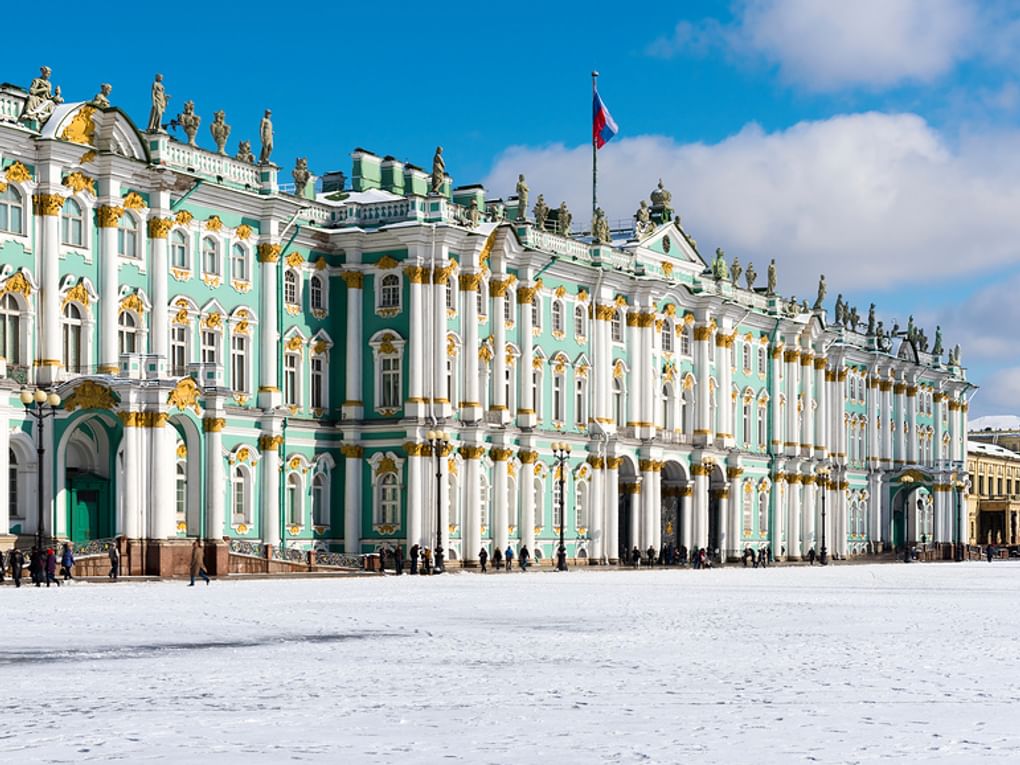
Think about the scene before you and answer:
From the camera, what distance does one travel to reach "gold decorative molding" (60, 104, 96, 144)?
5662cm

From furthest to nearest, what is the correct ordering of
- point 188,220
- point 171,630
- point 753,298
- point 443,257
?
1. point 753,298
2. point 443,257
3. point 188,220
4. point 171,630

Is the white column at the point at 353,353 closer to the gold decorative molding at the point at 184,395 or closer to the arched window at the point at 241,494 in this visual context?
the arched window at the point at 241,494

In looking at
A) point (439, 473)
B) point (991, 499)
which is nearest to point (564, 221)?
point (439, 473)

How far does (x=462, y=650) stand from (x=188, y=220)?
40.7 meters

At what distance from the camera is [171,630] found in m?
27.8

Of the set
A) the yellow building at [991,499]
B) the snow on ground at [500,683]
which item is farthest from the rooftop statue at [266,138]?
the yellow building at [991,499]

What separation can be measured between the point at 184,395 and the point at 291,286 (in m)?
12.8

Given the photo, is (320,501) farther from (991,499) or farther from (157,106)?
(991,499)

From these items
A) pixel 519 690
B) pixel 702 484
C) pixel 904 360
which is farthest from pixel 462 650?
pixel 904 360

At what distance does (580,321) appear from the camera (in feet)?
272

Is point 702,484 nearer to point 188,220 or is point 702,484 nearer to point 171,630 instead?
point 188,220

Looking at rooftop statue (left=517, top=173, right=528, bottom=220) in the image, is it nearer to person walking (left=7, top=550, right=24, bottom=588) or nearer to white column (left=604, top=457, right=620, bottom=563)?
white column (left=604, top=457, right=620, bottom=563)

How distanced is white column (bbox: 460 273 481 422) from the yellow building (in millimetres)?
96645

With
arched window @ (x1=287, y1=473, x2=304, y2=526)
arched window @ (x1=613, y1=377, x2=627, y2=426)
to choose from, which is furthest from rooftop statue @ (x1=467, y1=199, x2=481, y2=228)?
arched window @ (x1=613, y1=377, x2=627, y2=426)
